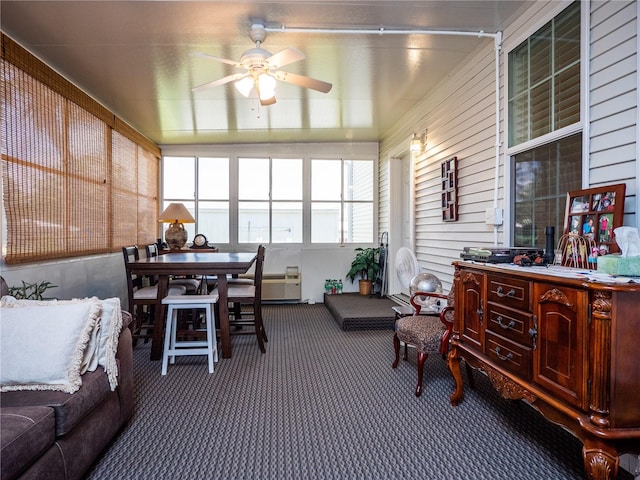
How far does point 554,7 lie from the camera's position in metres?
2.32

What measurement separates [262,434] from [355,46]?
300cm

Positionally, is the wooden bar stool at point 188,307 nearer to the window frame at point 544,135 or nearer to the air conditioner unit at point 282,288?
the window frame at point 544,135

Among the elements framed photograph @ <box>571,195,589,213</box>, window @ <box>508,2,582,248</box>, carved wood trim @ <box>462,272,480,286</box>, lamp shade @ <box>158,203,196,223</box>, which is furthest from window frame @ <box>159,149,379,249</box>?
framed photograph @ <box>571,195,589,213</box>

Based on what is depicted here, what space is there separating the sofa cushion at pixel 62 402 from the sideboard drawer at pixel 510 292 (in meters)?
2.06

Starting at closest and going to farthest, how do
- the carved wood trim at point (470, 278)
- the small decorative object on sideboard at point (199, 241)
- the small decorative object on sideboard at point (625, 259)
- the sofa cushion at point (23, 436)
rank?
the sofa cushion at point (23, 436) < the small decorative object on sideboard at point (625, 259) < the carved wood trim at point (470, 278) < the small decorative object on sideboard at point (199, 241)

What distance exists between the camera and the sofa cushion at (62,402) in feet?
4.96

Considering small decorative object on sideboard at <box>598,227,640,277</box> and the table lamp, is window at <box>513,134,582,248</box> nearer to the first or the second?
small decorative object on sideboard at <box>598,227,640,277</box>

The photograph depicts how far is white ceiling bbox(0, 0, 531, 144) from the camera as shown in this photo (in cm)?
260

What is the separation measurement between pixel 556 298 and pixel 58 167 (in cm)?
401

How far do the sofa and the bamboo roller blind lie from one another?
1699mm

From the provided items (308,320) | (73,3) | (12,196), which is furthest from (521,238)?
(12,196)

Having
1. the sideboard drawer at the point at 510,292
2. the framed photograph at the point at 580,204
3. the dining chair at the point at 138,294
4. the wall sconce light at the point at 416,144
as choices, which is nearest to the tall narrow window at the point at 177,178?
the dining chair at the point at 138,294

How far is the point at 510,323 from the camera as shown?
6.11 feet

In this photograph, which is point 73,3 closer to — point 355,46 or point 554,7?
point 355,46
